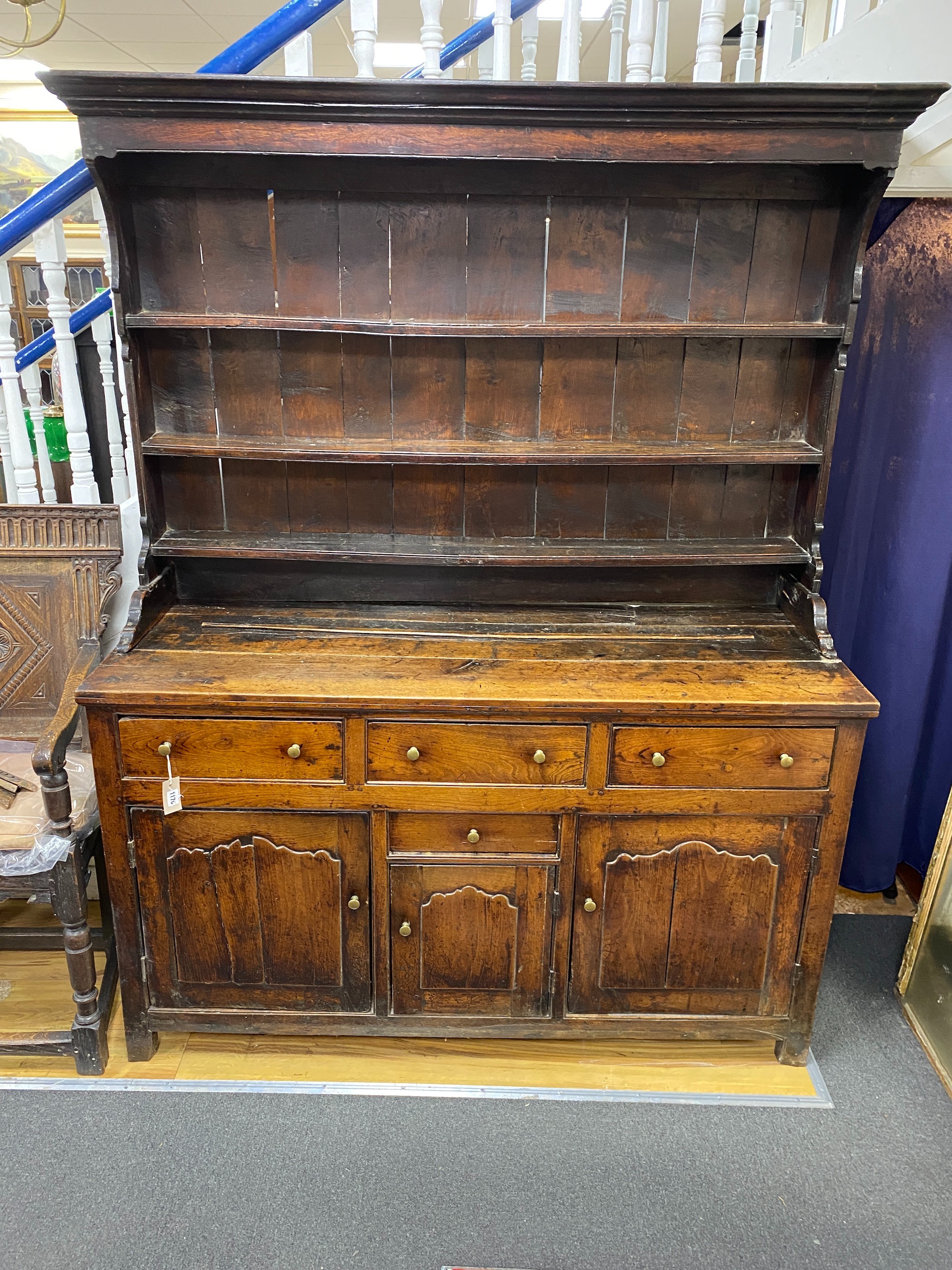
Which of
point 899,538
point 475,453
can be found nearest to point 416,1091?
point 475,453

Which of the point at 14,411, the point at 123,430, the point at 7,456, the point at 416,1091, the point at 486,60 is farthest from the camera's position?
the point at 123,430

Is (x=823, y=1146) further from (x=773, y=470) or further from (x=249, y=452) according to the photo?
(x=249, y=452)

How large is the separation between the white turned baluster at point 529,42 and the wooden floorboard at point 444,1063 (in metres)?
2.47

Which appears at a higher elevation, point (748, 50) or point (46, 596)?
point (748, 50)

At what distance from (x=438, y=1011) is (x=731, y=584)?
1.24 metres

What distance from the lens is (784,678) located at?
1.86 metres

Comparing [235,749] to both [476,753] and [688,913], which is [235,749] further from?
[688,913]

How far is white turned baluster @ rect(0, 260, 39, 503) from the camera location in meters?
2.17

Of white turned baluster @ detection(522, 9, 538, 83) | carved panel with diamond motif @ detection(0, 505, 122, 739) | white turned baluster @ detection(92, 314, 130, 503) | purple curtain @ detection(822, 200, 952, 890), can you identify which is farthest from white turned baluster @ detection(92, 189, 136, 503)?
purple curtain @ detection(822, 200, 952, 890)

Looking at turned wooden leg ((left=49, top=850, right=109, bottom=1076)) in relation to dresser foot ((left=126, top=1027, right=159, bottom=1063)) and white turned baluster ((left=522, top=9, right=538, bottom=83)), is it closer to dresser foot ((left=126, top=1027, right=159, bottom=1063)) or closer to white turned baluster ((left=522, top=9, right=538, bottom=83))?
dresser foot ((left=126, top=1027, right=159, bottom=1063))

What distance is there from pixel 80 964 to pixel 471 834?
919mm

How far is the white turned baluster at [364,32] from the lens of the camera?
1.81 metres

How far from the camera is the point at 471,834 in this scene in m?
1.87

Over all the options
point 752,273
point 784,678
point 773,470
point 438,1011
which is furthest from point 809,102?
point 438,1011
